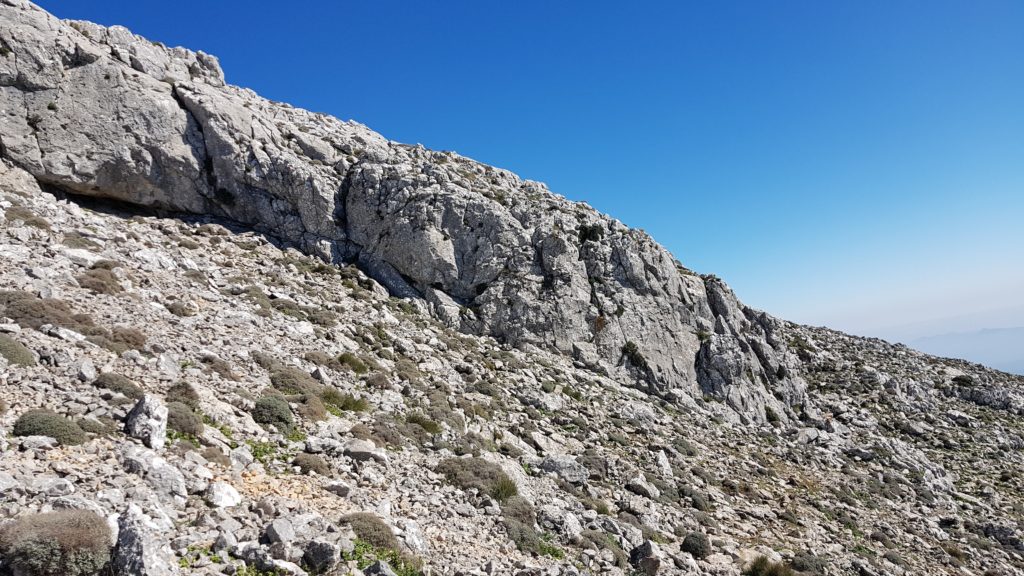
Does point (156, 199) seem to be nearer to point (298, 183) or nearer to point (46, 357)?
point (298, 183)

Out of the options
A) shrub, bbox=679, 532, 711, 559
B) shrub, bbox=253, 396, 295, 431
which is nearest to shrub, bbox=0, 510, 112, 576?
shrub, bbox=253, 396, 295, 431

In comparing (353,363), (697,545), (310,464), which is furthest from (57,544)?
(697,545)

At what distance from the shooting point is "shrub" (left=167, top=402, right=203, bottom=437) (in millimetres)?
11727

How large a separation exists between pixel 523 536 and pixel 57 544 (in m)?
10.3

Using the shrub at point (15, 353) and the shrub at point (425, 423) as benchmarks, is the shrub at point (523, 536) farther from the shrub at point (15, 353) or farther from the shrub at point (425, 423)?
the shrub at point (15, 353)

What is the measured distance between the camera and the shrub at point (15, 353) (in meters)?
11.5

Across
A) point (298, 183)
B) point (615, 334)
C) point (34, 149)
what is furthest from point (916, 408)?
point (34, 149)

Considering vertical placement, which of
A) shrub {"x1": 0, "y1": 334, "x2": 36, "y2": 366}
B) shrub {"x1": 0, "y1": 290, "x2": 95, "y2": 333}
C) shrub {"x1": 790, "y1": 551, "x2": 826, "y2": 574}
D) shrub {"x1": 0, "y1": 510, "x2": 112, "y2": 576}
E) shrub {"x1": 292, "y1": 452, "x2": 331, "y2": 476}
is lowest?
shrub {"x1": 790, "y1": 551, "x2": 826, "y2": 574}

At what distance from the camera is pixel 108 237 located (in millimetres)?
24781

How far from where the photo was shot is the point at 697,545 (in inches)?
664

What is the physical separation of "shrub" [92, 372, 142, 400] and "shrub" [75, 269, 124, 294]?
7.76m

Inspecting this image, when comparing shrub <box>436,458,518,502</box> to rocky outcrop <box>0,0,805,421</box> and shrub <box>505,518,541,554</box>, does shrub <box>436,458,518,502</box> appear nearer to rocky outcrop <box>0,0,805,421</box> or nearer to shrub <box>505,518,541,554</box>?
shrub <box>505,518,541,554</box>

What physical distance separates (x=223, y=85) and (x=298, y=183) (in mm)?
16580

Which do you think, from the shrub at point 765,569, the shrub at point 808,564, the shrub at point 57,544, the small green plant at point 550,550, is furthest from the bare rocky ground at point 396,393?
the small green plant at point 550,550
